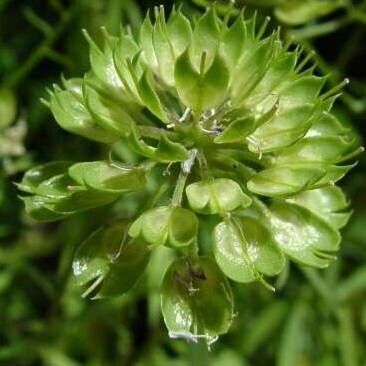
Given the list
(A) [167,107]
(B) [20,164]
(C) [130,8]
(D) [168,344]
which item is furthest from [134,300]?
(A) [167,107]

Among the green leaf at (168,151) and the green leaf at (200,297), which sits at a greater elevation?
the green leaf at (168,151)

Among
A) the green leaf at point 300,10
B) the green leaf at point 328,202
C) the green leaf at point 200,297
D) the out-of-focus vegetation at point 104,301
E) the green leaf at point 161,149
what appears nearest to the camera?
the green leaf at point 161,149

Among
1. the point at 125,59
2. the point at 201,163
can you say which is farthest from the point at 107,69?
the point at 201,163

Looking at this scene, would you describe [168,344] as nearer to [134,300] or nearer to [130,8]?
[134,300]

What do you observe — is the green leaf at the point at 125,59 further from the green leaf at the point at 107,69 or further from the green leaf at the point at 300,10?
the green leaf at the point at 300,10

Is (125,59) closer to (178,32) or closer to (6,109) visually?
(178,32)

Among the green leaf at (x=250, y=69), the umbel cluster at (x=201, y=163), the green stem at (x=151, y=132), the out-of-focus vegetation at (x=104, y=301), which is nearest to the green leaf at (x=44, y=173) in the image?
the umbel cluster at (x=201, y=163)
